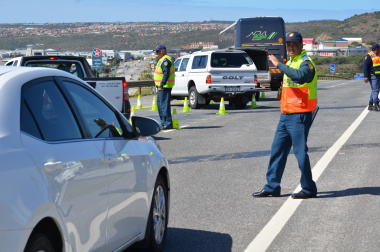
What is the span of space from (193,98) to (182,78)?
1274 mm

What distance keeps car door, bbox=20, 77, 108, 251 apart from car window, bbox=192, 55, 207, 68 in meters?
20.4

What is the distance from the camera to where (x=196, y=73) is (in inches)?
979

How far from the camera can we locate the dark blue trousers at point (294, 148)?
8469 millimetres

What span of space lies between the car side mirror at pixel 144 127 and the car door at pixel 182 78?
65.4 ft

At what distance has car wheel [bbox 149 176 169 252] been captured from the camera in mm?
5764

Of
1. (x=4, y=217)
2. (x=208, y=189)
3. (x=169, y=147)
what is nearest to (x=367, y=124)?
(x=169, y=147)

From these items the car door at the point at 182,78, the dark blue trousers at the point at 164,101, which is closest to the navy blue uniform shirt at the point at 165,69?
the dark blue trousers at the point at 164,101

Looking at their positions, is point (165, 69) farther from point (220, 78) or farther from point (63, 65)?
point (220, 78)

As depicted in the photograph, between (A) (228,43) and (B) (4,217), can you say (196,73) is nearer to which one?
(A) (228,43)

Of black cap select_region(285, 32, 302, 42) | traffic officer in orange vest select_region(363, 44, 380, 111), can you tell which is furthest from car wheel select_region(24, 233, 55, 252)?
traffic officer in orange vest select_region(363, 44, 380, 111)

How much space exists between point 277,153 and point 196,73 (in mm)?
16393

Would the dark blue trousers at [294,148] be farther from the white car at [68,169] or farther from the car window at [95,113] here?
the car window at [95,113]

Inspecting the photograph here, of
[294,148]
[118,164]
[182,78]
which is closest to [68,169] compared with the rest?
[118,164]

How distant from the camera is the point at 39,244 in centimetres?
365
